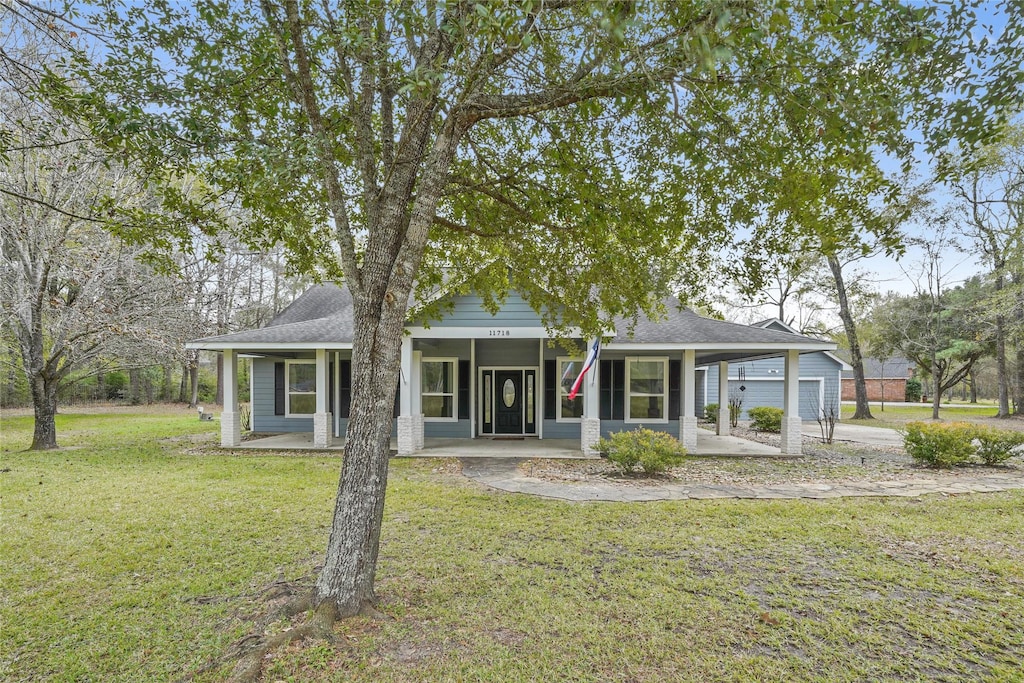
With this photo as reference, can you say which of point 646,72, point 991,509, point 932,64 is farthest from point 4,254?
point 991,509

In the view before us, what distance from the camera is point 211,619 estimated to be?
3.53m

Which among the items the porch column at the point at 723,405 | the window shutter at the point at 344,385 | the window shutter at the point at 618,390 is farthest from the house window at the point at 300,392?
the porch column at the point at 723,405

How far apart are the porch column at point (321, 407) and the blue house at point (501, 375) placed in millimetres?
25

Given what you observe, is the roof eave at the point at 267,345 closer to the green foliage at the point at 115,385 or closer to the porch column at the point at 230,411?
the porch column at the point at 230,411

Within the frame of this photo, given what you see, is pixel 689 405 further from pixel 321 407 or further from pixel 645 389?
pixel 321 407

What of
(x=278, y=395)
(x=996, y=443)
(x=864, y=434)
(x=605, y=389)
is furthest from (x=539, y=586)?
(x=864, y=434)

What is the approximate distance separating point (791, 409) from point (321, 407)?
1068cm

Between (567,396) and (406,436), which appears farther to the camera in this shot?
(567,396)

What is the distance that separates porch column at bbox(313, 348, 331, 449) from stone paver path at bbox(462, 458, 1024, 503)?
490 centimetres

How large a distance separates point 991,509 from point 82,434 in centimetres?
2009

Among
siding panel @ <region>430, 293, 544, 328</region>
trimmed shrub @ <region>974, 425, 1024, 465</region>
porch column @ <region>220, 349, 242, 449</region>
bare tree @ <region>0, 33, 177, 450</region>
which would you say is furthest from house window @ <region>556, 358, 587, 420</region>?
bare tree @ <region>0, 33, 177, 450</region>

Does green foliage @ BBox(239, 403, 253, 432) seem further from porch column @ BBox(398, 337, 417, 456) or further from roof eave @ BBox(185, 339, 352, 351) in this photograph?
porch column @ BBox(398, 337, 417, 456)

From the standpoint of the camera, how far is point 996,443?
9.05m

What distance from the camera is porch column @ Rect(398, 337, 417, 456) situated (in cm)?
1048
